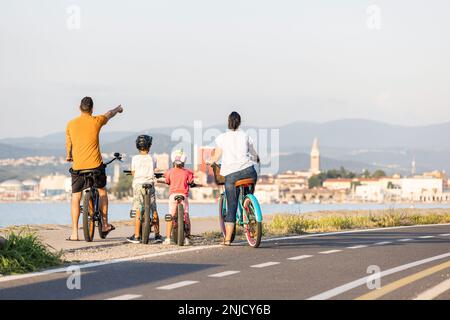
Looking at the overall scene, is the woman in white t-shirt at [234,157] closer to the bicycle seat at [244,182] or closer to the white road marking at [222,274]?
the bicycle seat at [244,182]

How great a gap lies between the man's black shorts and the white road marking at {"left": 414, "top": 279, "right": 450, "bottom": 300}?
6.86m

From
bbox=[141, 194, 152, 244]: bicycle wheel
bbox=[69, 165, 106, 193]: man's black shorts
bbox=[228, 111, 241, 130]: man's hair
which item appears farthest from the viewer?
bbox=[69, 165, 106, 193]: man's black shorts

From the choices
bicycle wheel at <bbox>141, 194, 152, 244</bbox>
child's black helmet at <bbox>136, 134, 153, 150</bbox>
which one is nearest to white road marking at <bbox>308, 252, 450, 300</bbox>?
bicycle wheel at <bbox>141, 194, 152, 244</bbox>

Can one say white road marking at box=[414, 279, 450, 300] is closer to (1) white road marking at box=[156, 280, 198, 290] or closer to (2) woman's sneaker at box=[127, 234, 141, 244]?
(1) white road marking at box=[156, 280, 198, 290]

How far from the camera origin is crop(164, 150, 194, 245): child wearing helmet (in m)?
15.7

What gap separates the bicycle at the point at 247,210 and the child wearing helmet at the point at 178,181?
45 centimetres

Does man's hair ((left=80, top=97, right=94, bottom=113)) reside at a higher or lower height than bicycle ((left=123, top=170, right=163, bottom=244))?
higher

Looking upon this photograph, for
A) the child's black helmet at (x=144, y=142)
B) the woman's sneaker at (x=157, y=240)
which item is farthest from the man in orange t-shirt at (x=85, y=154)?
the woman's sneaker at (x=157, y=240)

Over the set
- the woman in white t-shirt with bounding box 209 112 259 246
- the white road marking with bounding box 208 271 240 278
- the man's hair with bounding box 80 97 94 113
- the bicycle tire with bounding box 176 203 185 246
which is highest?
the man's hair with bounding box 80 97 94 113

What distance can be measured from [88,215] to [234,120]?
262 cm

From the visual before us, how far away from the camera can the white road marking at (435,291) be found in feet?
30.2

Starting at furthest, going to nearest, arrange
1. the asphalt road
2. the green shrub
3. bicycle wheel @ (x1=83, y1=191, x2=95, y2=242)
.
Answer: bicycle wheel @ (x1=83, y1=191, x2=95, y2=242), the green shrub, the asphalt road

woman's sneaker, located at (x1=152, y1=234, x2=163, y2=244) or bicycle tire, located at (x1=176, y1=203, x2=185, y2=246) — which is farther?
woman's sneaker, located at (x1=152, y1=234, x2=163, y2=244)
